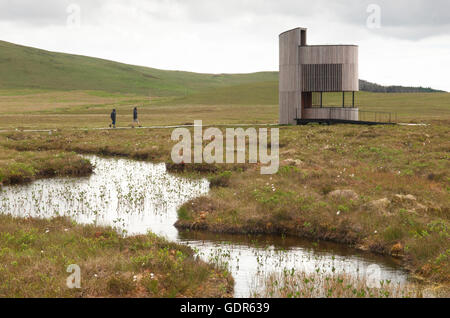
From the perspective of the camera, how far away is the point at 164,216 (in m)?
22.3

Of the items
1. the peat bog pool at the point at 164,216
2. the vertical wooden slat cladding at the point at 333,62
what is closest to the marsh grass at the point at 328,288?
the peat bog pool at the point at 164,216

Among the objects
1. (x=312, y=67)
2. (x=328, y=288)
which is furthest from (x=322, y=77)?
(x=328, y=288)

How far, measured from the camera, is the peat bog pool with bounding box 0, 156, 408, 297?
15852 millimetres

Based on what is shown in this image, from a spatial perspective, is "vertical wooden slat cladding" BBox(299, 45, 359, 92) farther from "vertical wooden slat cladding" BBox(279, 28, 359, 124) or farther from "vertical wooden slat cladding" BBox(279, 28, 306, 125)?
"vertical wooden slat cladding" BBox(279, 28, 306, 125)

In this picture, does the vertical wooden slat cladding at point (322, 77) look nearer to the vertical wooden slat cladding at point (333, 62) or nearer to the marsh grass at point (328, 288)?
the vertical wooden slat cladding at point (333, 62)

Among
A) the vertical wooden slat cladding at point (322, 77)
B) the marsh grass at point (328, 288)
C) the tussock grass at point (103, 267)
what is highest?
the vertical wooden slat cladding at point (322, 77)

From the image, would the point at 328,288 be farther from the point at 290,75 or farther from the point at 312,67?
the point at 290,75

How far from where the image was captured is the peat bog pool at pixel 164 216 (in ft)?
52.0

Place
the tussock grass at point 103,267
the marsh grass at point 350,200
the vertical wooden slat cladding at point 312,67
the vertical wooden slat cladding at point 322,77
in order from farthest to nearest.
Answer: the vertical wooden slat cladding at point 322,77
the vertical wooden slat cladding at point 312,67
the marsh grass at point 350,200
the tussock grass at point 103,267

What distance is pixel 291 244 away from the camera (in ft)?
60.5

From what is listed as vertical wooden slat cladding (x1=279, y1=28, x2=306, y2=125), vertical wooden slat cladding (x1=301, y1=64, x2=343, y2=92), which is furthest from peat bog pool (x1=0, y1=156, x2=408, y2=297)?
vertical wooden slat cladding (x1=301, y1=64, x2=343, y2=92)

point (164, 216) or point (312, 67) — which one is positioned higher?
point (312, 67)
